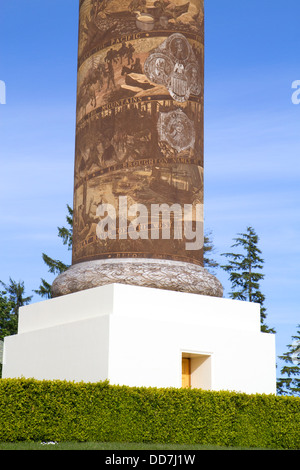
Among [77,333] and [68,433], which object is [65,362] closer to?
[77,333]

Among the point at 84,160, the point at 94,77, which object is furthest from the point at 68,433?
the point at 94,77

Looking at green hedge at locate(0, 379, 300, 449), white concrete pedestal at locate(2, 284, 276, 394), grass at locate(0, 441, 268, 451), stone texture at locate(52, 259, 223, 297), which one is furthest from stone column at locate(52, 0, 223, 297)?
grass at locate(0, 441, 268, 451)

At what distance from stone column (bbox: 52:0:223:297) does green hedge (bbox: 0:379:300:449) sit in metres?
2.84

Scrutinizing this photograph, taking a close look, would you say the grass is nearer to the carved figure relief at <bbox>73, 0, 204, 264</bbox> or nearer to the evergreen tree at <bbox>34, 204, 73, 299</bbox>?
the carved figure relief at <bbox>73, 0, 204, 264</bbox>

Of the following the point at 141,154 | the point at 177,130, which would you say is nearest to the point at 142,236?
the point at 141,154

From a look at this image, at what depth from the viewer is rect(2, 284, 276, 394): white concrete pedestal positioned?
14.0m

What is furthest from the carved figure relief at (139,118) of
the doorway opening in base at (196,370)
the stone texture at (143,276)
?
the doorway opening in base at (196,370)

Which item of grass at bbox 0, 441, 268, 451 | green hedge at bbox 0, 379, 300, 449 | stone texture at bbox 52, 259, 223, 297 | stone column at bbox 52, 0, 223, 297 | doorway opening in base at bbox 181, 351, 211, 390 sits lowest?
grass at bbox 0, 441, 268, 451

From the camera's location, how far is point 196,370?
15.3 m

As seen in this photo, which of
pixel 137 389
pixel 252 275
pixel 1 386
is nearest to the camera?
pixel 1 386

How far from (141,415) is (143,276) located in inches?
128

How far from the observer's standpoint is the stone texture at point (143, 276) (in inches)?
603
